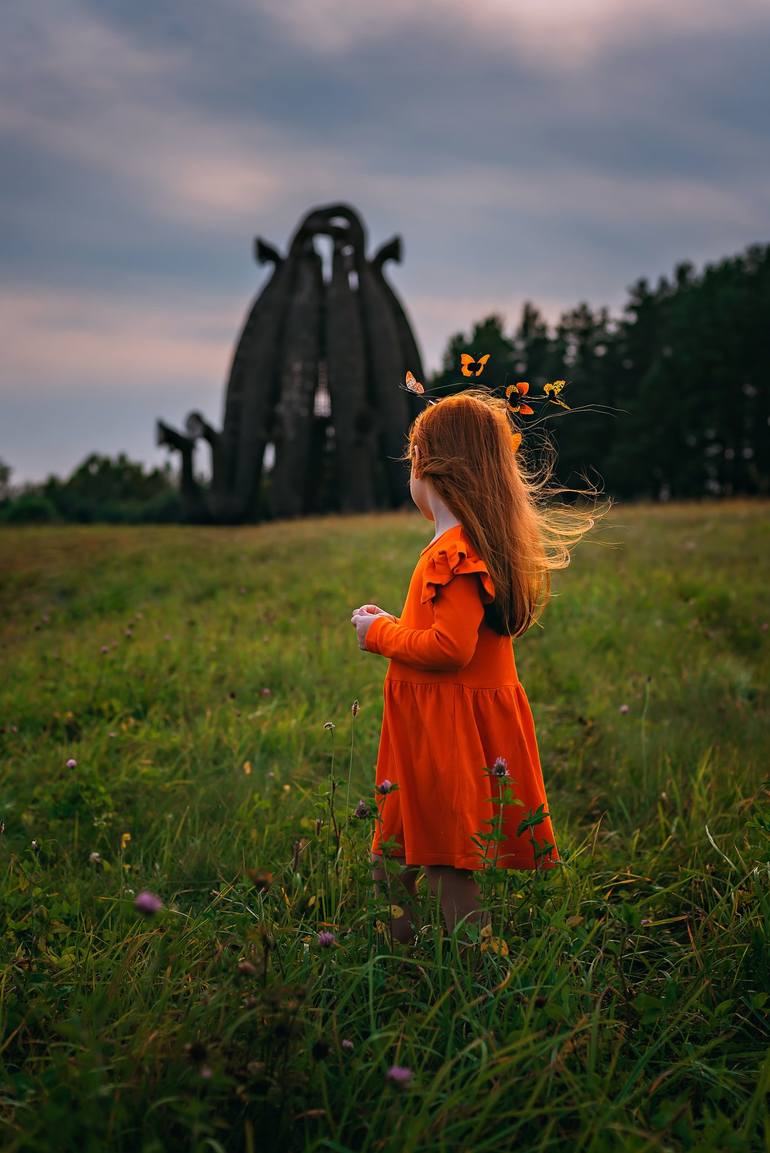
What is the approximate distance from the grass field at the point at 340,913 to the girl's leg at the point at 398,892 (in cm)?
5

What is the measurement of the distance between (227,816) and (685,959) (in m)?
1.59

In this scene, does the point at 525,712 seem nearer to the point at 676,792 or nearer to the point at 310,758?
the point at 676,792

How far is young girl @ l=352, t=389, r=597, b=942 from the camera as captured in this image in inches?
84.3

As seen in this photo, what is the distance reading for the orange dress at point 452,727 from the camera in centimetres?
213

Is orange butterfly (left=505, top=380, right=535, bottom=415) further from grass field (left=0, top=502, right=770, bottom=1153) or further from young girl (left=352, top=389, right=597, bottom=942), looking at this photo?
grass field (left=0, top=502, right=770, bottom=1153)

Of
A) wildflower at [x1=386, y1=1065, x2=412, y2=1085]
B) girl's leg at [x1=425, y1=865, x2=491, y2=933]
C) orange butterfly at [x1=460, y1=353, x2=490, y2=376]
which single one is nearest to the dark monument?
orange butterfly at [x1=460, y1=353, x2=490, y2=376]

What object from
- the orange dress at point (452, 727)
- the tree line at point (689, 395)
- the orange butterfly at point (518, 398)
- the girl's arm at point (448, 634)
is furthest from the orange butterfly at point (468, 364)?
the tree line at point (689, 395)

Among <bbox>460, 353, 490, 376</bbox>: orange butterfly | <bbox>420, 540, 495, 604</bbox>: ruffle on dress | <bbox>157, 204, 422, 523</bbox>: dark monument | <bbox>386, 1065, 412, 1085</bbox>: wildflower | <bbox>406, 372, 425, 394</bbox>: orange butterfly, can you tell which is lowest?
<bbox>386, 1065, 412, 1085</bbox>: wildflower

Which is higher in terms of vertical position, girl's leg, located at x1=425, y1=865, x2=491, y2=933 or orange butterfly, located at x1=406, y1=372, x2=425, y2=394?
Result: orange butterfly, located at x1=406, y1=372, x2=425, y2=394

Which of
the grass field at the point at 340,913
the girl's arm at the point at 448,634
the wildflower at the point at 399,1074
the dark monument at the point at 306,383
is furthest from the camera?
the dark monument at the point at 306,383

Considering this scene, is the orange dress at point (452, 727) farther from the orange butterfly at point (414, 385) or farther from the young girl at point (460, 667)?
the orange butterfly at point (414, 385)

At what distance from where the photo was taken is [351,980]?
191 cm

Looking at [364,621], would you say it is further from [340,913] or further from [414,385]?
[340,913]

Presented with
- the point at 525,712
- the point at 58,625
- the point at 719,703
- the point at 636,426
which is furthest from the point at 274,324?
the point at 636,426
